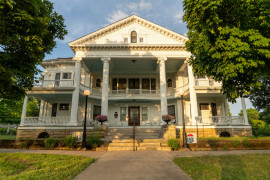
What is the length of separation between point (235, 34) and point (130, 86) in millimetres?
14596

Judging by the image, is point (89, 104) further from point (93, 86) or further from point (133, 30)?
point (133, 30)

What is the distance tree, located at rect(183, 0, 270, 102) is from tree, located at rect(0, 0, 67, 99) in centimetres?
626

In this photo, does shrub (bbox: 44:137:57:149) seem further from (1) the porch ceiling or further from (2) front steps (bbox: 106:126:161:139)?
(1) the porch ceiling

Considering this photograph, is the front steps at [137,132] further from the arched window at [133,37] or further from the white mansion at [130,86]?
the arched window at [133,37]

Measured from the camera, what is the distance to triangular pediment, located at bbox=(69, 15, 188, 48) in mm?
15727

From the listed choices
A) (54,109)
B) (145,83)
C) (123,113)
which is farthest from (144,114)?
(54,109)

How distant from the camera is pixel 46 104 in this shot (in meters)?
18.1

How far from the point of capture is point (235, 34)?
5.77 m

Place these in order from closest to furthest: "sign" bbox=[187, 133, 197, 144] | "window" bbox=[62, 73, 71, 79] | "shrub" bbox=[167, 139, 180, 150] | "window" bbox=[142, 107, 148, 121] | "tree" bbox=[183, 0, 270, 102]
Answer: "tree" bbox=[183, 0, 270, 102] → "shrub" bbox=[167, 139, 180, 150] → "sign" bbox=[187, 133, 197, 144] → "window" bbox=[142, 107, 148, 121] → "window" bbox=[62, 73, 71, 79]

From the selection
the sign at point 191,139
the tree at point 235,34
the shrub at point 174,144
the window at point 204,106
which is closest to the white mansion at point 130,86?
the window at point 204,106

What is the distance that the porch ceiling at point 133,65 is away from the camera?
1656 centimetres

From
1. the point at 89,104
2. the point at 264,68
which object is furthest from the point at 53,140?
the point at 264,68

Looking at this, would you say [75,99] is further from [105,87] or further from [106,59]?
[106,59]

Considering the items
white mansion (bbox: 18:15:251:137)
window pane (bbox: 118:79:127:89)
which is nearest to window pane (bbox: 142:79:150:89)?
white mansion (bbox: 18:15:251:137)
